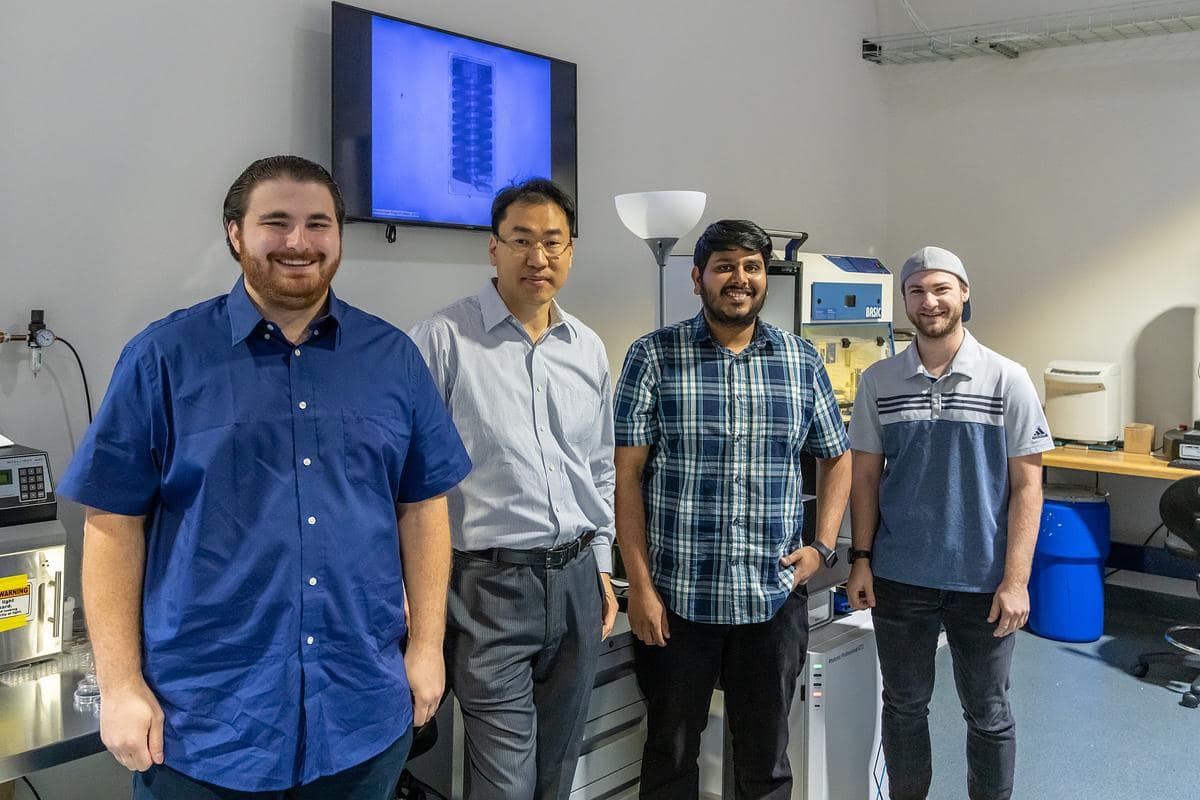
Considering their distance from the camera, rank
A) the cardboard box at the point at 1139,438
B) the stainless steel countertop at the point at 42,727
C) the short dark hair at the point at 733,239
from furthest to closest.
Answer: the cardboard box at the point at 1139,438 → the short dark hair at the point at 733,239 → the stainless steel countertop at the point at 42,727

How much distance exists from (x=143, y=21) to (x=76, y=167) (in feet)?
1.29

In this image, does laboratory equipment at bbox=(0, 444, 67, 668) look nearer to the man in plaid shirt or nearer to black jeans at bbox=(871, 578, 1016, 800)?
the man in plaid shirt

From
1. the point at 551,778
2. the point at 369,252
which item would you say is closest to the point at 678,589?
the point at 551,778

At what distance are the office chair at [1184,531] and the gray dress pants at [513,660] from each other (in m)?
2.67

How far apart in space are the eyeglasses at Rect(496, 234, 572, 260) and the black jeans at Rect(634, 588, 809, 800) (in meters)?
0.84

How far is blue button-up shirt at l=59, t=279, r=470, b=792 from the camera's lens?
49.4 inches

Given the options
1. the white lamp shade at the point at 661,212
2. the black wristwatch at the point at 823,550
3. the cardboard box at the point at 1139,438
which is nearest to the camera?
the black wristwatch at the point at 823,550

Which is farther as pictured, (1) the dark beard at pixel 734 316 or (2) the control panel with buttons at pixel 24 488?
(1) the dark beard at pixel 734 316

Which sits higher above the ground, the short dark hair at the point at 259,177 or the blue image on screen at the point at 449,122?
the blue image on screen at the point at 449,122

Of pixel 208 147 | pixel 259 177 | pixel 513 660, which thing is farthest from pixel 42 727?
pixel 208 147

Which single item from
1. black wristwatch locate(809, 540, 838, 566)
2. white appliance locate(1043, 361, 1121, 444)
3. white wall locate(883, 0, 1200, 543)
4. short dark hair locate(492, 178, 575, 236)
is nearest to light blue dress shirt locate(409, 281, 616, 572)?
short dark hair locate(492, 178, 575, 236)

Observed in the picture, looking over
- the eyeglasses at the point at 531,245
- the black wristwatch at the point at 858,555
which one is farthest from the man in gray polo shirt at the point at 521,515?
the black wristwatch at the point at 858,555

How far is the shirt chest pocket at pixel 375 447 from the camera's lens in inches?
52.7

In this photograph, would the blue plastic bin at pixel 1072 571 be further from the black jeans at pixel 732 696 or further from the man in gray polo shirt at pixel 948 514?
the black jeans at pixel 732 696
